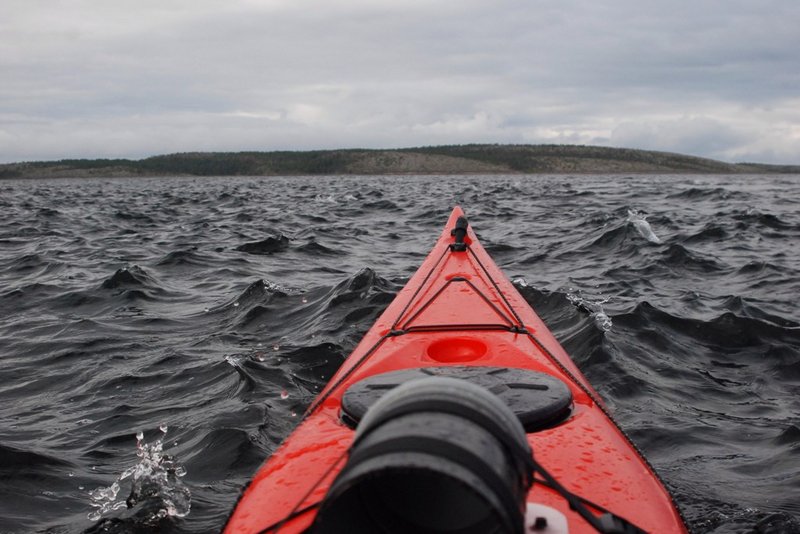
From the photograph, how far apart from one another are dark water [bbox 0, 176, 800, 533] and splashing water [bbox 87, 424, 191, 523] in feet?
0.04

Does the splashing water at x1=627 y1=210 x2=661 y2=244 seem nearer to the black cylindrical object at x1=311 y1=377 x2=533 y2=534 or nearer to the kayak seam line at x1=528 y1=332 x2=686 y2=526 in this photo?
the kayak seam line at x1=528 y1=332 x2=686 y2=526

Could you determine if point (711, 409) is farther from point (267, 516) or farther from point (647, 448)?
point (267, 516)

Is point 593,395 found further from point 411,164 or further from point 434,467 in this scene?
point 411,164

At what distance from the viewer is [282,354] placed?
575 centimetres

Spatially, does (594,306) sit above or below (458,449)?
below

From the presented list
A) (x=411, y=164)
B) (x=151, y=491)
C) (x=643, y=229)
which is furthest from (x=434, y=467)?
(x=411, y=164)

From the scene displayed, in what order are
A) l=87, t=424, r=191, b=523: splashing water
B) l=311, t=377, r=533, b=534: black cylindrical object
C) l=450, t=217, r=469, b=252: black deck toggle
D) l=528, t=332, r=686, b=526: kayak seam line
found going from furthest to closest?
l=450, t=217, r=469, b=252: black deck toggle → l=87, t=424, r=191, b=523: splashing water → l=528, t=332, r=686, b=526: kayak seam line → l=311, t=377, r=533, b=534: black cylindrical object

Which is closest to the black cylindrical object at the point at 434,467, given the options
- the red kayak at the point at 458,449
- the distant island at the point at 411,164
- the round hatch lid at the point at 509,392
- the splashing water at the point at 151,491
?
the red kayak at the point at 458,449

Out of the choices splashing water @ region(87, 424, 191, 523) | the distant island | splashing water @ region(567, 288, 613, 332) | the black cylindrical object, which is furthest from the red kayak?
the distant island

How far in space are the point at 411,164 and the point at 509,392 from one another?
92771 millimetres

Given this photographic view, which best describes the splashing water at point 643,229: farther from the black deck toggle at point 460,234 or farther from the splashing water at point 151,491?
the splashing water at point 151,491

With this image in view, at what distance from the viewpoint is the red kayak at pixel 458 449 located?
1.34m

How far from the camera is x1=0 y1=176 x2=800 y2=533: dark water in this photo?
360 centimetres

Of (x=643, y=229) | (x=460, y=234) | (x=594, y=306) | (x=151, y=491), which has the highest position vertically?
(x=460, y=234)
